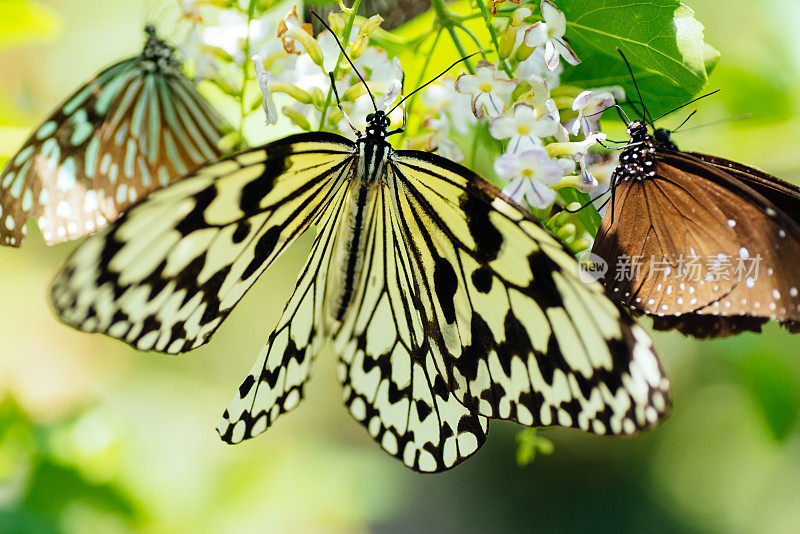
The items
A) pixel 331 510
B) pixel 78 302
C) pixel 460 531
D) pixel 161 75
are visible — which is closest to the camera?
pixel 78 302

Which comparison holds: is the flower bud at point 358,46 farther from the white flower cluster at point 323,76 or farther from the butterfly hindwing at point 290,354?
the butterfly hindwing at point 290,354

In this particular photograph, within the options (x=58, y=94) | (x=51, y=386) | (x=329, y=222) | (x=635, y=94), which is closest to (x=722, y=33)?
(x=635, y=94)

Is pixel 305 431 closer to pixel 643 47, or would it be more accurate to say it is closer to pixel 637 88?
pixel 637 88

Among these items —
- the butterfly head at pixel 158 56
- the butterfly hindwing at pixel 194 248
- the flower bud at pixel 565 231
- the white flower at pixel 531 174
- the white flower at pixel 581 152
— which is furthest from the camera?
the butterfly head at pixel 158 56

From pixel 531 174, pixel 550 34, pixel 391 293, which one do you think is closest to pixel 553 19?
pixel 550 34

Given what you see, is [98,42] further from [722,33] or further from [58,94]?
[722,33]

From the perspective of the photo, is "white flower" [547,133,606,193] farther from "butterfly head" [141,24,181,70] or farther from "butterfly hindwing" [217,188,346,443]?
"butterfly head" [141,24,181,70]

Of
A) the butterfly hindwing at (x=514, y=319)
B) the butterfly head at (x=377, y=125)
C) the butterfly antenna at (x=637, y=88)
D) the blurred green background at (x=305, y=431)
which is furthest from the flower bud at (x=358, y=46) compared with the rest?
the blurred green background at (x=305, y=431)
